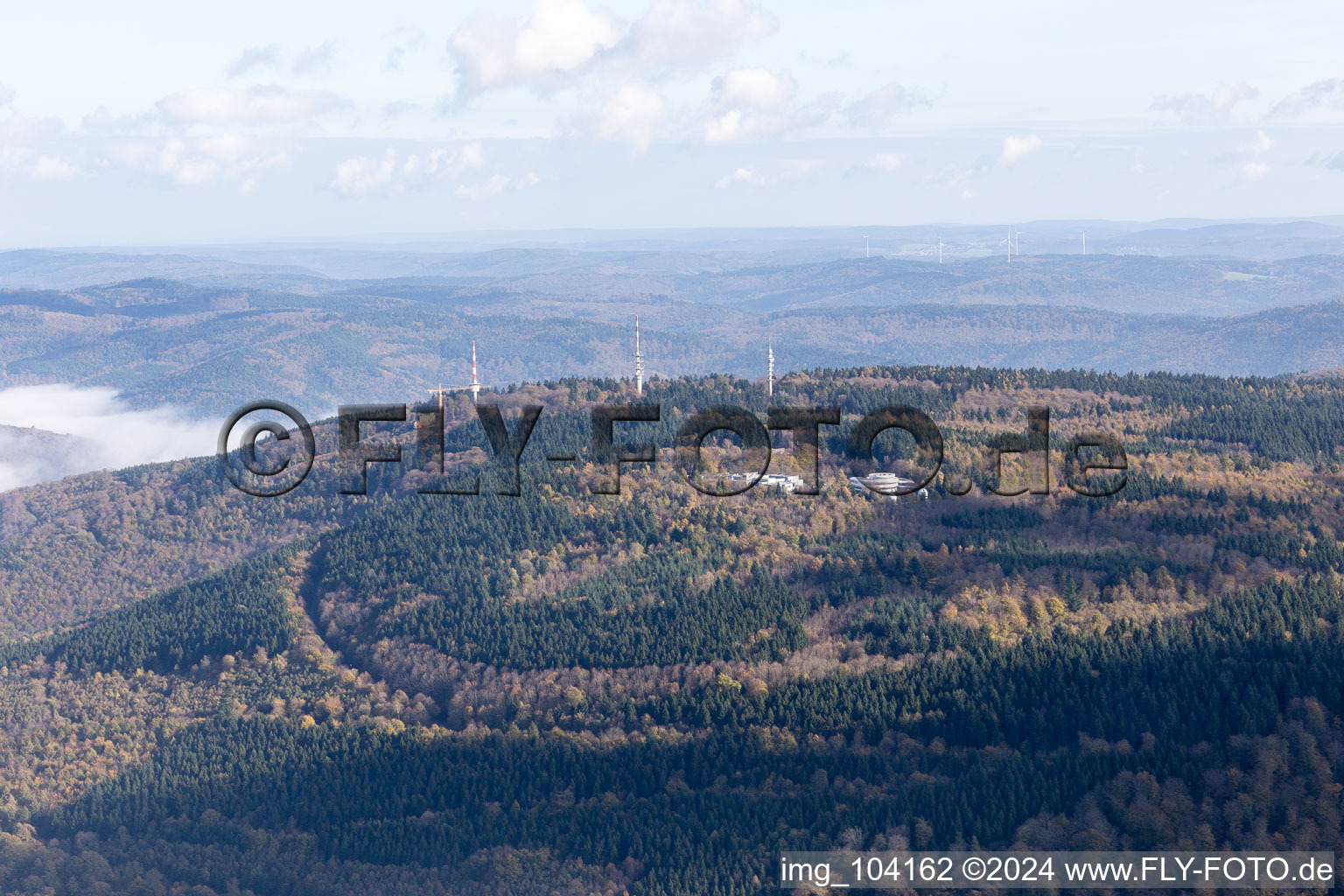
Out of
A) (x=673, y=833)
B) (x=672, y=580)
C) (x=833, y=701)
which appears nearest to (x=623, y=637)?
(x=672, y=580)

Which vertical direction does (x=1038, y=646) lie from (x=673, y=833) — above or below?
above

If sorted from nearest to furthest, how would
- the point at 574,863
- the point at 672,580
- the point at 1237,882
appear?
the point at 1237,882 → the point at 574,863 → the point at 672,580

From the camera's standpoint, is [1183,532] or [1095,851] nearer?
[1095,851]

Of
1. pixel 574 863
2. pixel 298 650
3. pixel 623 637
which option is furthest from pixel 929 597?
pixel 298 650

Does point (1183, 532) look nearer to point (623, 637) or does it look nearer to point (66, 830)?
point (623, 637)

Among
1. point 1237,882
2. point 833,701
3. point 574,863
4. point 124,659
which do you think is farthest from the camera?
point 124,659

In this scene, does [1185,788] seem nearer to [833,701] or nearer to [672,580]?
[833,701]
